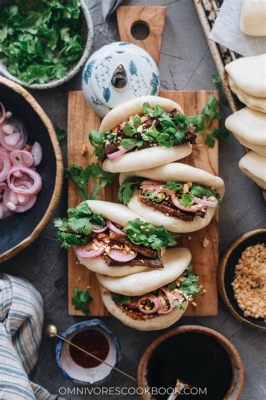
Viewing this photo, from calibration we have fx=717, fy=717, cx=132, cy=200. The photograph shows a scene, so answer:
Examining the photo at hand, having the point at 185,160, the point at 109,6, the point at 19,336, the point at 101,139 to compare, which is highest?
the point at 109,6

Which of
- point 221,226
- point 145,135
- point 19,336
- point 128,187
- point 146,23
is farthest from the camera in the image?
point 221,226

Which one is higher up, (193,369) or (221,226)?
(221,226)

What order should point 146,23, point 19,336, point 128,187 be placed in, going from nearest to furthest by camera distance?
point 128,187 → point 19,336 → point 146,23

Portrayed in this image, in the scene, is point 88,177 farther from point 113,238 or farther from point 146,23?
point 146,23

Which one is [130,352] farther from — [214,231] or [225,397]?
[214,231]

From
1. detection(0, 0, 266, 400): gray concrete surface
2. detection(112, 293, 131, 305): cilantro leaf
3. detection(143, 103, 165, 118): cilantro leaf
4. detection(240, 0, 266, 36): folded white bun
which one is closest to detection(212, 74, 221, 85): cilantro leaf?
detection(0, 0, 266, 400): gray concrete surface

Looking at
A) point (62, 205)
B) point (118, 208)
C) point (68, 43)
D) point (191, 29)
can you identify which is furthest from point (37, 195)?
point (191, 29)

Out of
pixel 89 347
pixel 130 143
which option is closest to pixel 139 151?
pixel 130 143
